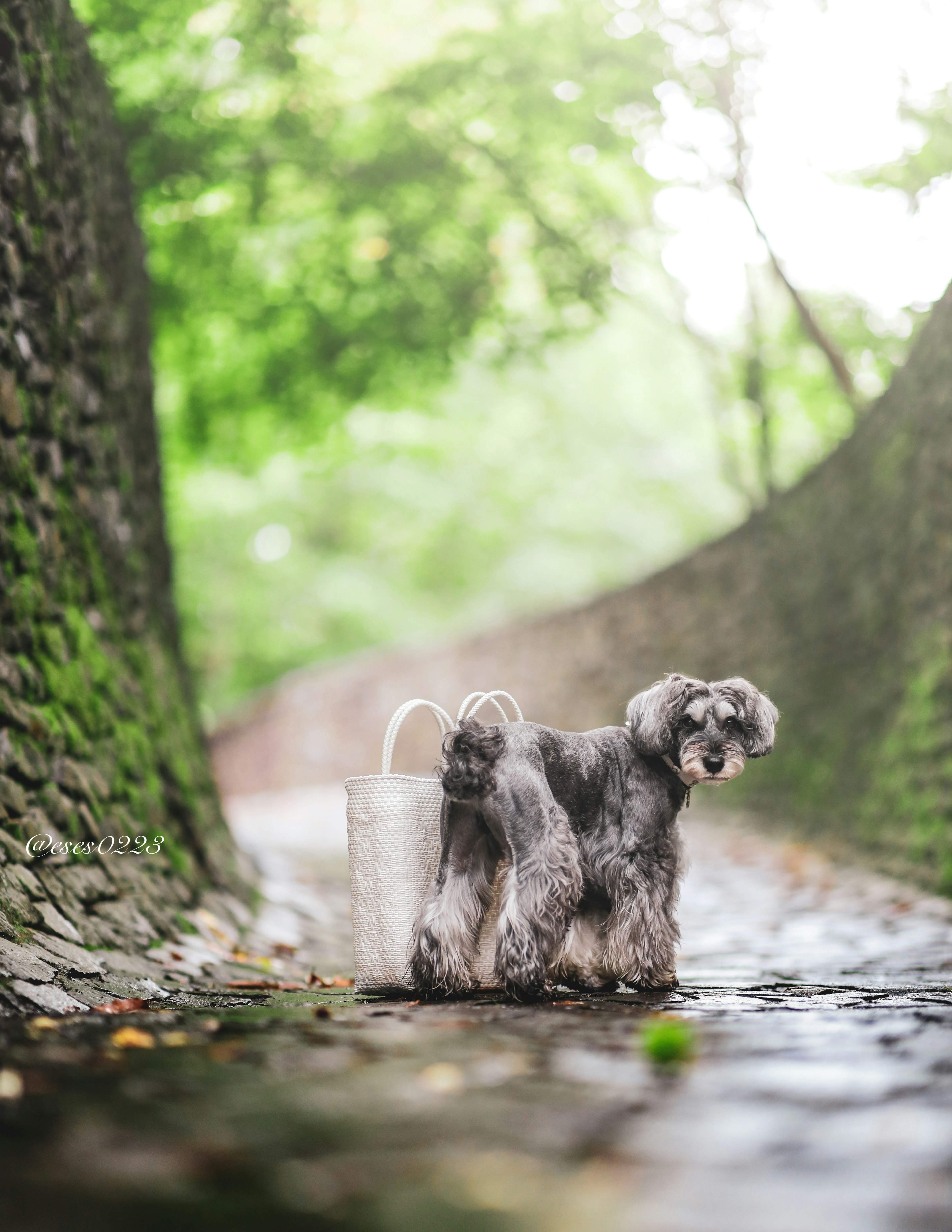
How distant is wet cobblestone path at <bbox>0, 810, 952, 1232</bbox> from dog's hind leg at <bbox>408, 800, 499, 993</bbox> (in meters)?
0.16

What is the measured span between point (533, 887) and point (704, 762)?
0.70m

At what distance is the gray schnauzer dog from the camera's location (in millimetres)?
3266

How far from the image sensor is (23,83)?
4832mm

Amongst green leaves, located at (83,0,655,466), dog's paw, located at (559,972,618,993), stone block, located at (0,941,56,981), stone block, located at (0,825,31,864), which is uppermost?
green leaves, located at (83,0,655,466)

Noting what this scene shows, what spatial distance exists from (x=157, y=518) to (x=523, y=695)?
1018 centimetres

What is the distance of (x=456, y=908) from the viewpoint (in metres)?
3.44

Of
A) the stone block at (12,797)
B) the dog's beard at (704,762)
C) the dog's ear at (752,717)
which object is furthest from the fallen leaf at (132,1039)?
the dog's ear at (752,717)

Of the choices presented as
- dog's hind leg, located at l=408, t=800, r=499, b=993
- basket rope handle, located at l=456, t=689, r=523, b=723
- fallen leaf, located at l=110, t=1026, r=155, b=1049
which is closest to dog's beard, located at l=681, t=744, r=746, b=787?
basket rope handle, located at l=456, t=689, r=523, b=723

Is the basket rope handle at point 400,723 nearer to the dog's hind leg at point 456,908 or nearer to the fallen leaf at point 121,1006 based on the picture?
the dog's hind leg at point 456,908

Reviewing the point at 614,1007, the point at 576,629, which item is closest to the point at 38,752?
the point at 614,1007

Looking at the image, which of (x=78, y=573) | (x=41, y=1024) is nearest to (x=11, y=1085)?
(x=41, y=1024)

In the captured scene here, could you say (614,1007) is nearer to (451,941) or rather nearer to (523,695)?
(451,941)

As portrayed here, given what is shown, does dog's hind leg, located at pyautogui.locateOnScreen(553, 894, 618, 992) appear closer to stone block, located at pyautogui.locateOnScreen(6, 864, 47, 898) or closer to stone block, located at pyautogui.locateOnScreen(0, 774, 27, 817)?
stone block, located at pyautogui.locateOnScreen(6, 864, 47, 898)

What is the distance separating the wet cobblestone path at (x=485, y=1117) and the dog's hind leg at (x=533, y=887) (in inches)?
4.7
